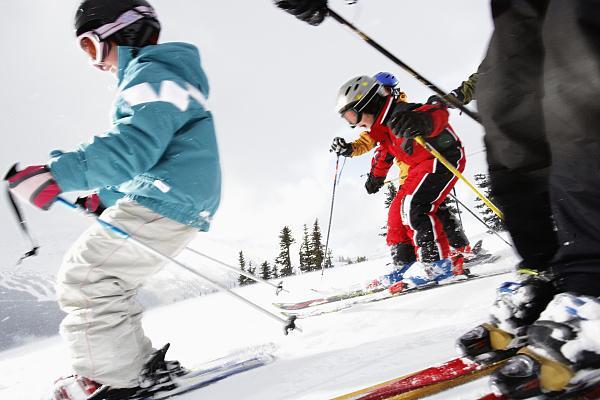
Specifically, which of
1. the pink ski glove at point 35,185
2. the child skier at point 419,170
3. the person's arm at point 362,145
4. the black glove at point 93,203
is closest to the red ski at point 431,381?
the pink ski glove at point 35,185

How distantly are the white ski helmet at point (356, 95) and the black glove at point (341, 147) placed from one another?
106 cm

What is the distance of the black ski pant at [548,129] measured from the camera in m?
1.04

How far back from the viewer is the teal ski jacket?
210 cm

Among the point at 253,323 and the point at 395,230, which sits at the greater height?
the point at 395,230

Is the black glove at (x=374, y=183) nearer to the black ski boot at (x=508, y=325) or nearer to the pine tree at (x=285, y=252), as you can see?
the black ski boot at (x=508, y=325)

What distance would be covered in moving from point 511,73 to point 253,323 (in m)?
3.09

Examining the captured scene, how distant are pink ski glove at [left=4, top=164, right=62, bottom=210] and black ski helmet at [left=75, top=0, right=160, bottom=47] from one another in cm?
114

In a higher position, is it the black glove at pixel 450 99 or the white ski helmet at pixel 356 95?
the white ski helmet at pixel 356 95

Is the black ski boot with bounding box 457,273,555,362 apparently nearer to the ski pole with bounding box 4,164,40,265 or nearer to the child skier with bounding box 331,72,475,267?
the ski pole with bounding box 4,164,40,265

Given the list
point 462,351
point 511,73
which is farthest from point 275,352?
point 511,73

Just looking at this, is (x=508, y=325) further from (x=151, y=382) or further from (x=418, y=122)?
(x=418, y=122)

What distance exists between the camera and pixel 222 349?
9.98ft

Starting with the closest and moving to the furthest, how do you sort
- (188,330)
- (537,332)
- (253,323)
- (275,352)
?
(537,332) → (275,352) → (253,323) → (188,330)

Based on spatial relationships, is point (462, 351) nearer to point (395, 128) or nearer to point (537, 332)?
point (537, 332)
